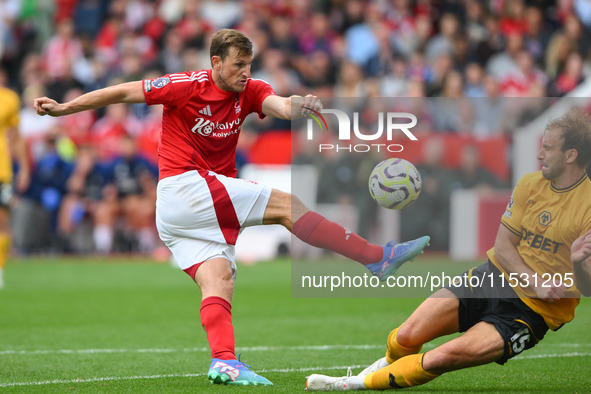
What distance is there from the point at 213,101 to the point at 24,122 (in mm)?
12511

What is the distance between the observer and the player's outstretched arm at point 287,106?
5.82 metres

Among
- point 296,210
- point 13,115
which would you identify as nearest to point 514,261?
point 296,210

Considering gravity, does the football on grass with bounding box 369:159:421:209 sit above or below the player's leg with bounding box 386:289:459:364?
above

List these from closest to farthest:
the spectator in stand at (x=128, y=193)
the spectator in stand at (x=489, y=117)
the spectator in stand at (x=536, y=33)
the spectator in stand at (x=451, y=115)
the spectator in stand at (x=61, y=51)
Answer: the spectator in stand at (x=451, y=115)
the spectator in stand at (x=489, y=117)
the spectator in stand at (x=128, y=193)
the spectator in stand at (x=536, y=33)
the spectator in stand at (x=61, y=51)

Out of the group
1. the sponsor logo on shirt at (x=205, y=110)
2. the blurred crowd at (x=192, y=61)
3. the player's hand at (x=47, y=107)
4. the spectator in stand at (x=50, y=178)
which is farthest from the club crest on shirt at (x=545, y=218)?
the spectator in stand at (x=50, y=178)

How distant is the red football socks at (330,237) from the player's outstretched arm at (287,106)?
0.70 m

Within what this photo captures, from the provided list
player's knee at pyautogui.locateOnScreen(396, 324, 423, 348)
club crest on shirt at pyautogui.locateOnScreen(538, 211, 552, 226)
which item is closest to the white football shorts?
player's knee at pyautogui.locateOnScreen(396, 324, 423, 348)

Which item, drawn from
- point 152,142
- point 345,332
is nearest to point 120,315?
point 345,332

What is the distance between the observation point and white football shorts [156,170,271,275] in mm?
6160

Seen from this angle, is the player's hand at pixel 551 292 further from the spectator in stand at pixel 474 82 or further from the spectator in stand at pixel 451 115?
the spectator in stand at pixel 474 82

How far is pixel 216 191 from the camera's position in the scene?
20.2ft

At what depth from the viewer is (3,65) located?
20.1 m

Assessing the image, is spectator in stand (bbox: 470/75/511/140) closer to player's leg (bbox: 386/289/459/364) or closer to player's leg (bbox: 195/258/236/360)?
player's leg (bbox: 386/289/459/364)

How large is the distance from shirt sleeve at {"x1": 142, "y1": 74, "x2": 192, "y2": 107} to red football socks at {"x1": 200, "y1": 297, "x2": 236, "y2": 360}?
130 cm
